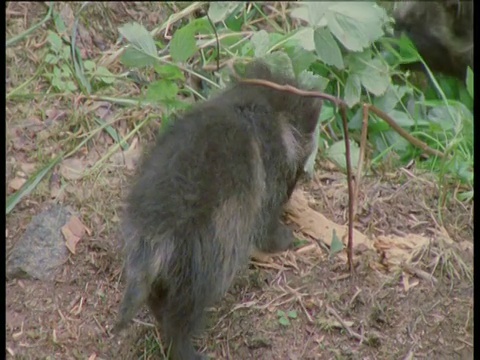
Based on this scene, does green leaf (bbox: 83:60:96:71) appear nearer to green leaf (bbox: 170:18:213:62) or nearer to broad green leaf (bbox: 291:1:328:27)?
green leaf (bbox: 170:18:213:62)

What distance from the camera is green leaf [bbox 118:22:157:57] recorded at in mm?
3432

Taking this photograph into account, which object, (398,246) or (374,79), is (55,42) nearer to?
(374,79)

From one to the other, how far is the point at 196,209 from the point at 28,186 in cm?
109

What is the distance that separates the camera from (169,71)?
3.55m

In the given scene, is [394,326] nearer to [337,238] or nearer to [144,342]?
[337,238]

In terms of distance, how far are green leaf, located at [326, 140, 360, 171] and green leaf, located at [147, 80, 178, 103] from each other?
0.77 metres

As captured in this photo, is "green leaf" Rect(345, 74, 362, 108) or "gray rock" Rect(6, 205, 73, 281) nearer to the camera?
"gray rock" Rect(6, 205, 73, 281)

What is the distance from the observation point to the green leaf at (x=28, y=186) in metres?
3.54

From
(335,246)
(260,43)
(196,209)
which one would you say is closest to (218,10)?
(260,43)

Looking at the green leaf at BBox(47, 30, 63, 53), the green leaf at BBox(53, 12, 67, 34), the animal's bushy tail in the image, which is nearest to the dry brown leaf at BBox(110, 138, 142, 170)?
the green leaf at BBox(47, 30, 63, 53)

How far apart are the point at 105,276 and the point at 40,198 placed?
0.48 meters

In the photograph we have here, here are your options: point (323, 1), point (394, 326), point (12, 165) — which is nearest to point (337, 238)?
point (394, 326)

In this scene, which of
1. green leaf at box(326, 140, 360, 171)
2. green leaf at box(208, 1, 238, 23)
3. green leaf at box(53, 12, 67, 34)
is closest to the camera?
green leaf at box(326, 140, 360, 171)

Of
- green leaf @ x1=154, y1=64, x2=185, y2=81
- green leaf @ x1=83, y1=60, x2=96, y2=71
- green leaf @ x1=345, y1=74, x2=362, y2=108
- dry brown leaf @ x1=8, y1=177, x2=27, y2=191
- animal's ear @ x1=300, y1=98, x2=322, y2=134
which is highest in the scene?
green leaf @ x1=154, y1=64, x2=185, y2=81
